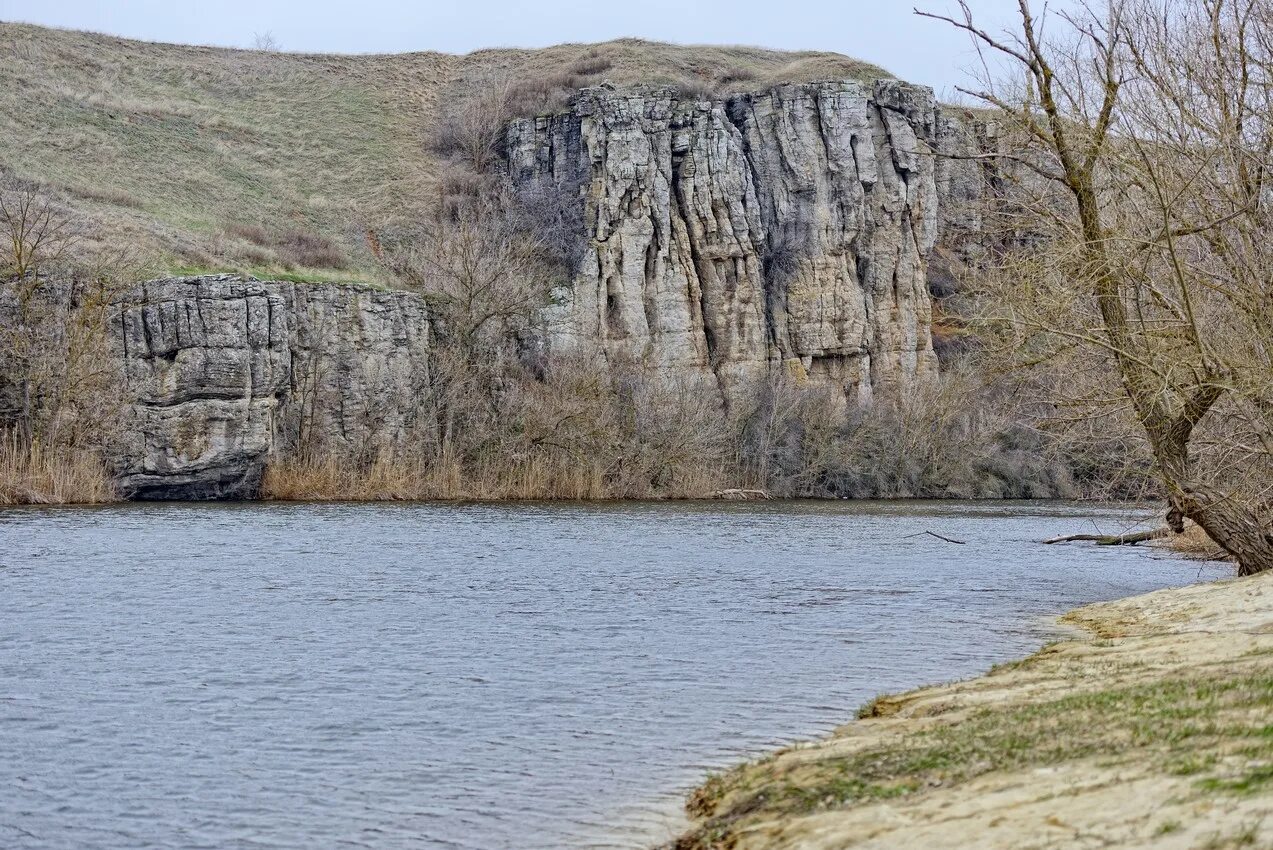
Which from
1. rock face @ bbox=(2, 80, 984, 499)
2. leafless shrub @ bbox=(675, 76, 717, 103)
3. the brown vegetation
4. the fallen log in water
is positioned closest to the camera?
the brown vegetation

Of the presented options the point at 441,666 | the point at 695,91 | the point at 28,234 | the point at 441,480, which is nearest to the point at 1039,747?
the point at 441,666

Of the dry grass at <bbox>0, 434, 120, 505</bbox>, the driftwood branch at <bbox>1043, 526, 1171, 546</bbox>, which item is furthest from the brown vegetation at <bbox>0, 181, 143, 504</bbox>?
the driftwood branch at <bbox>1043, 526, 1171, 546</bbox>

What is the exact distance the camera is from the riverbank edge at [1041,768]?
725 cm

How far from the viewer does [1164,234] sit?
1895 centimetres

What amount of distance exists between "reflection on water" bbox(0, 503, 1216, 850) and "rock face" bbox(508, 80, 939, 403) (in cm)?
4301

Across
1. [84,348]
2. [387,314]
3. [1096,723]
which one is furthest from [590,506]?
[1096,723]

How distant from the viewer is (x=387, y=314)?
204 feet

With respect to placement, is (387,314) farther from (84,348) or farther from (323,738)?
(323,738)

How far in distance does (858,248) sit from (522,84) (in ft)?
80.8

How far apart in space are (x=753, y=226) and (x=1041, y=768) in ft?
243

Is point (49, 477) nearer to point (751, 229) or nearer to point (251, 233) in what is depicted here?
point (251, 233)

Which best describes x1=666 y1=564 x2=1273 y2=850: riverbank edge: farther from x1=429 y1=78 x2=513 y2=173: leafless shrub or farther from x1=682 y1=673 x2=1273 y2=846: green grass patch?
x1=429 y1=78 x2=513 y2=173: leafless shrub

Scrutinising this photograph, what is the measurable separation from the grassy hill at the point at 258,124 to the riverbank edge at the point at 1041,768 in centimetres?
5269

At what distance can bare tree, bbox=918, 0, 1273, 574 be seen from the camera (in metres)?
19.7
